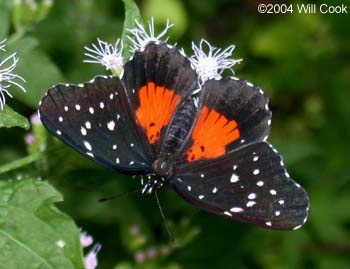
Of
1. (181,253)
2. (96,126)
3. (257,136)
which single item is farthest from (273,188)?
(181,253)

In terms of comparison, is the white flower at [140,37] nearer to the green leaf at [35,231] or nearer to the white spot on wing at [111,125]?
the white spot on wing at [111,125]

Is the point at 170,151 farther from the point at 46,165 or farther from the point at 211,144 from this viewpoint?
the point at 46,165

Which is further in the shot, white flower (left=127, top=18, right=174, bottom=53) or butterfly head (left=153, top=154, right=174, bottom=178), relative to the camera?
white flower (left=127, top=18, right=174, bottom=53)

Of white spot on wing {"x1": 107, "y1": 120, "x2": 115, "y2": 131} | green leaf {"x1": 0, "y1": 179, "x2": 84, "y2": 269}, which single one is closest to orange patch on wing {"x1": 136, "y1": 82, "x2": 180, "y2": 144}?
white spot on wing {"x1": 107, "y1": 120, "x2": 115, "y2": 131}

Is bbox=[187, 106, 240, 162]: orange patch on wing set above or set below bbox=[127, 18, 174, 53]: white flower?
below

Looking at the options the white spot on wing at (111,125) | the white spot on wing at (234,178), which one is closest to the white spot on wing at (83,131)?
the white spot on wing at (111,125)

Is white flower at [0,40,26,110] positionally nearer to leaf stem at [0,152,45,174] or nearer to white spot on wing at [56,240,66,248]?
leaf stem at [0,152,45,174]
